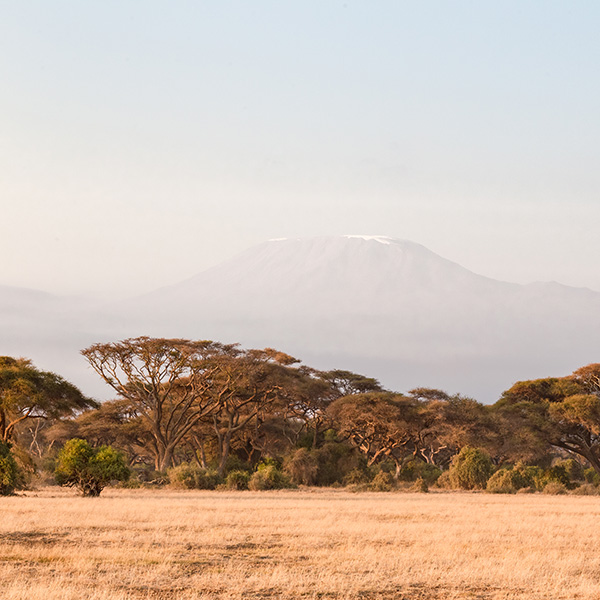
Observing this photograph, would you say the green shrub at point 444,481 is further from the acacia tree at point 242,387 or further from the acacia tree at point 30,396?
the acacia tree at point 30,396

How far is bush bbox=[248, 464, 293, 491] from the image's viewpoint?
47.1 m

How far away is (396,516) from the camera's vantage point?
28.1m

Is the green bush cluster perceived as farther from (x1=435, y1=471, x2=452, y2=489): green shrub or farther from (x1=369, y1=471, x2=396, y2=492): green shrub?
(x1=369, y1=471, x2=396, y2=492): green shrub

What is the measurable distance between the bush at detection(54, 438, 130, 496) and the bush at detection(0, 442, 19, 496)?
6.57 feet

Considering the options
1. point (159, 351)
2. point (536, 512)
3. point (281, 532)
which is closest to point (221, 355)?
point (159, 351)

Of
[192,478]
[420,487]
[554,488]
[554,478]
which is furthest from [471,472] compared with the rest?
[192,478]

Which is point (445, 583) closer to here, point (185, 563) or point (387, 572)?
point (387, 572)

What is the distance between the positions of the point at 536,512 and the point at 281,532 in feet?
43.8

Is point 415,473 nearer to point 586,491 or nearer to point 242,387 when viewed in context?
point 586,491

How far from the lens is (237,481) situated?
47812 millimetres

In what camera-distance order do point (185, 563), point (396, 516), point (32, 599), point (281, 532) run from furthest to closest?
point (396, 516)
point (281, 532)
point (185, 563)
point (32, 599)

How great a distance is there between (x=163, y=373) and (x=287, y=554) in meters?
38.4

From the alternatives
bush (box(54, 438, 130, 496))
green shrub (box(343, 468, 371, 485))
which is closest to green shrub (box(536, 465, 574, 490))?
green shrub (box(343, 468, 371, 485))

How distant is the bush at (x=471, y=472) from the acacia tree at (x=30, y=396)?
2419 centimetres
